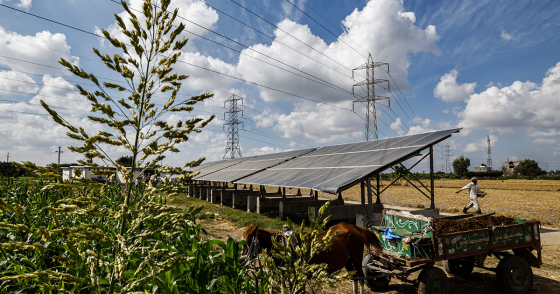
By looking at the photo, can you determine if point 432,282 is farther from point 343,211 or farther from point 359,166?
point 343,211

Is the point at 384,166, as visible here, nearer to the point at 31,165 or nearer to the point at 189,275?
the point at 189,275

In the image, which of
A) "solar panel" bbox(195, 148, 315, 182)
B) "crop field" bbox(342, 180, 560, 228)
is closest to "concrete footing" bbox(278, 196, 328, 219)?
"solar panel" bbox(195, 148, 315, 182)

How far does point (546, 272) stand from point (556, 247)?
381 centimetres

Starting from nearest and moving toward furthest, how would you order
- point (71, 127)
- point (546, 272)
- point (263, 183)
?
point (71, 127), point (546, 272), point (263, 183)

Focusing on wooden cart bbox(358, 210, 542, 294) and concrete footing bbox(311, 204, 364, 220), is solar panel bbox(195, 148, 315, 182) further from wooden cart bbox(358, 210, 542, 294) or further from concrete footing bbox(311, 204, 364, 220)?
wooden cart bbox(358, 210, 542, 294)

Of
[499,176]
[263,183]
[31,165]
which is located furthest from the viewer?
[499,176]

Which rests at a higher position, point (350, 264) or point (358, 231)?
point (358, 231)

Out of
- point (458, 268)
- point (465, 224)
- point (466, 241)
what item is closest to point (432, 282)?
point (466, 241)

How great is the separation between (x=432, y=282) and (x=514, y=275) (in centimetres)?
225

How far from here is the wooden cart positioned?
5996 millimetres

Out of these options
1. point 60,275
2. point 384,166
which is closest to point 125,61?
point 60,275

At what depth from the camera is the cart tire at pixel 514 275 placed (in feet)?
21.1

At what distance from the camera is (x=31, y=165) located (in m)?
1.14

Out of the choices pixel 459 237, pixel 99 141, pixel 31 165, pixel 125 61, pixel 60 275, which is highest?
pixel 125 61
